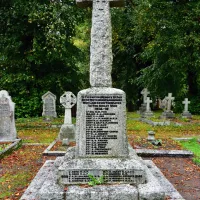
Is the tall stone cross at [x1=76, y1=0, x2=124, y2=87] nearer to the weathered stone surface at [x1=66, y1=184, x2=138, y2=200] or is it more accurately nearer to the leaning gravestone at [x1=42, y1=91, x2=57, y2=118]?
the weathered stone surface at [x1=66, y1=184, x2=138, y2=200]

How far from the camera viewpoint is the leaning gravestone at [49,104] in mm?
20598

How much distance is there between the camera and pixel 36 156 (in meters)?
10.7

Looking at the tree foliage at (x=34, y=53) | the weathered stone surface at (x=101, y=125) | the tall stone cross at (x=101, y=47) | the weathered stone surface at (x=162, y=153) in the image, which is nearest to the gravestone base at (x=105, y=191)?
the weathered stone surface at (x=101, y=125)

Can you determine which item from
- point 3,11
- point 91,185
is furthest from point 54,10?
point 91,185

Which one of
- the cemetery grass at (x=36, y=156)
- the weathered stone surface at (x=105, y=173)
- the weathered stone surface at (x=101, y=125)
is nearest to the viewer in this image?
the weathered stone surface at (x=105, y=173)

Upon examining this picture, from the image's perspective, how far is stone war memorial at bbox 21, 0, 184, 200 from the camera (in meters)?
6.02

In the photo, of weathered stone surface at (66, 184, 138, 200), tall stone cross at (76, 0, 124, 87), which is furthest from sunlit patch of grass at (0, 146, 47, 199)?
tall stone cross at (76, 0, 124, 87)

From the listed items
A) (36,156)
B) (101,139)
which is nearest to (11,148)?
(36,156)

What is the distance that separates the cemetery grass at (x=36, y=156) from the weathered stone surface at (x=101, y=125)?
178cm

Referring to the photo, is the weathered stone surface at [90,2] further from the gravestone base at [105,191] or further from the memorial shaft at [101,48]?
the gravestone base at [105,191]

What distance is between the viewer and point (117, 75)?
101ft

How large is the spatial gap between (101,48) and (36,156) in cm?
542

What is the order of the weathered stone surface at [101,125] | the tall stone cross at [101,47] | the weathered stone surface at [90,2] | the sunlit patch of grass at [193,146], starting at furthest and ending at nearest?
the sunlit patch of grass at [193,146] < the weathered stone surface at [90,2] < the tall stone cross at [101,47] < the weathered stone surface at [101,125]

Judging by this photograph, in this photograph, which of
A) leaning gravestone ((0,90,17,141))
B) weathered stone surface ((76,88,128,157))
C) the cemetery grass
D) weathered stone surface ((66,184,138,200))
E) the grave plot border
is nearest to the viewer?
weathered stone surface ((66,184,138,200))
